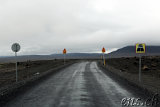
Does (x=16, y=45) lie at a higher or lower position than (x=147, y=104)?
higher

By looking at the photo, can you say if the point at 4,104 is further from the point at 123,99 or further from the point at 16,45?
the point at 16,45

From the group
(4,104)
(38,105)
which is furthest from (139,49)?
(4,104)

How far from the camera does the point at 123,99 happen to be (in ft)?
26.1

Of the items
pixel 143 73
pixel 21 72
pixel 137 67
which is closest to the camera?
pixel 21 72

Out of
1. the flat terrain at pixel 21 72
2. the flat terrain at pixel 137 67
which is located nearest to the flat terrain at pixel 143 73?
the flat terrain at pixel 137 67

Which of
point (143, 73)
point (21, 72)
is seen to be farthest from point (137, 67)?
point (21, 72)

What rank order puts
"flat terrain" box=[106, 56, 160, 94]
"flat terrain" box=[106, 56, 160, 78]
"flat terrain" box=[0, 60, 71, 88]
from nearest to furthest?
"flat terrain" box=[106, 56, 160, 94]
"flat terrain" box=[0, 60, 71, 88]
"flat terrain" box=[106, 56, 160, 78]

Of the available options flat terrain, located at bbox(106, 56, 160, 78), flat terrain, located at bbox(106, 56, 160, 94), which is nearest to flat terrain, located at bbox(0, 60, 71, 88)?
flat terrain, located at bbox(106, 56, 160, 94)

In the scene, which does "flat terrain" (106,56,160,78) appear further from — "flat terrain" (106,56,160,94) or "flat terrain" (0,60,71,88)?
"flat terrain" (0,60,71,88)

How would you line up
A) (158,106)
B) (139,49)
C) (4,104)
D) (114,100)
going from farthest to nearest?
(139,49)
(114,100)
(4,104)
(158,106)

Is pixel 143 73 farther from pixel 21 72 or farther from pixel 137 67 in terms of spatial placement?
pixel 21 72

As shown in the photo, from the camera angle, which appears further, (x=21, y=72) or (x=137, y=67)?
(x=137, y=67)

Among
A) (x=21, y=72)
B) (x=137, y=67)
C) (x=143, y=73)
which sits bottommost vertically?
(x=143, y=73)

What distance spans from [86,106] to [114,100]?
5.12ft
